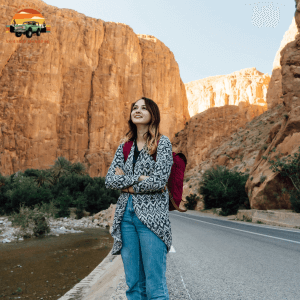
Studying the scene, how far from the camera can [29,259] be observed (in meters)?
11.0

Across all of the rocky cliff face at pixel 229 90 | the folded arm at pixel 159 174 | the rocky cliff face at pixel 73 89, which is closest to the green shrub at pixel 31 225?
the folded arm at pixel 159 174

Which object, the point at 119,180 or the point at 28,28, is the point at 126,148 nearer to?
the point at 119,180

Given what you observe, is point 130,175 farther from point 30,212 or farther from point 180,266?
point 30,212

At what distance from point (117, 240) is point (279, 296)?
2.94 meters

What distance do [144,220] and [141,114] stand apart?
860 mm

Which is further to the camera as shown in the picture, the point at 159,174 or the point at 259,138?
the point at 259,138

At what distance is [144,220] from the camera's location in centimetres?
213

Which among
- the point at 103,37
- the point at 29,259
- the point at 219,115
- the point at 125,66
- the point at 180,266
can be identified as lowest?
the point at 29,259

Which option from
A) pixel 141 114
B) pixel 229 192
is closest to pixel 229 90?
pixel 229 192

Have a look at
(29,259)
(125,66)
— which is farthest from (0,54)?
(29,259)

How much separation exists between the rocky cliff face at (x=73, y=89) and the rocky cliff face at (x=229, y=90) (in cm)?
3517

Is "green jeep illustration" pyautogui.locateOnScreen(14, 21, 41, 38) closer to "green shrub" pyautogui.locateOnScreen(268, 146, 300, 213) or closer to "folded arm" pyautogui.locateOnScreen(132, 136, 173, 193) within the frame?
"green shrub" pyautogui.locateOnScreen(268, 146, 300, 213)

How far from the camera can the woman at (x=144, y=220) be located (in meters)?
2.13

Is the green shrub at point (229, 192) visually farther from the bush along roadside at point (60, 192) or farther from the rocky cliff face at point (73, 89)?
the rocky cliff face at point (73, 89)
